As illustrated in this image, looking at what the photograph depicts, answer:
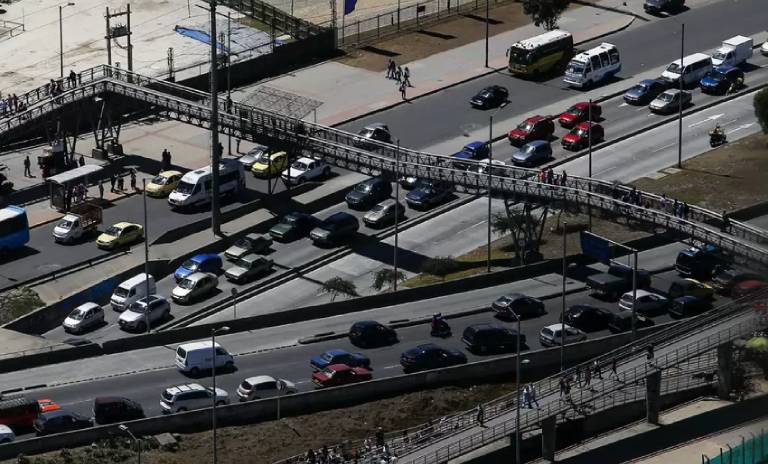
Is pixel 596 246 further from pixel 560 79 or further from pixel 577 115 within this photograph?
pixel 560 79

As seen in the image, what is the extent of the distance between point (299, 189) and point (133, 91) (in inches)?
513

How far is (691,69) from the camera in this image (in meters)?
144

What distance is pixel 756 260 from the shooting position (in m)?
104

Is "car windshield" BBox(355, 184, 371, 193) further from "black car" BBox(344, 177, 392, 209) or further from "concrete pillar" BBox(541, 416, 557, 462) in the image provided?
"concrete pillar" BBox(541, 416, 557, 462)

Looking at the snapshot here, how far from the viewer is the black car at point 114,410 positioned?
97.3 meters

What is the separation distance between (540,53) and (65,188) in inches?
1507

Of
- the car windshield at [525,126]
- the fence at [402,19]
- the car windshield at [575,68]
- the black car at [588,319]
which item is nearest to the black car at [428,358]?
the black car at [588,319]

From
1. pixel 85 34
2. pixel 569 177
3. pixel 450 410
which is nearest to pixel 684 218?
pixel 569 177

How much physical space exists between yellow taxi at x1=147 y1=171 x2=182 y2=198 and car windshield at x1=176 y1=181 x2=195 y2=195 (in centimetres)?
138

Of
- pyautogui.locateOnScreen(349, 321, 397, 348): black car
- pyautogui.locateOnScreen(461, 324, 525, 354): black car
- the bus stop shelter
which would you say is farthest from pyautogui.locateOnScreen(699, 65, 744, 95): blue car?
the bus stop shelter

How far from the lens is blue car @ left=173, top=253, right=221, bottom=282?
115750mm

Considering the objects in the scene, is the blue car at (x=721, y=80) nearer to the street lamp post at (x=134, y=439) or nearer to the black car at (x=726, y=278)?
the black car at (x=726, y=278)

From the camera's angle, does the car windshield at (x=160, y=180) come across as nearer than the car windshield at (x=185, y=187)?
No

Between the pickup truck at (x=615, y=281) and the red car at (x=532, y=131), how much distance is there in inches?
862
